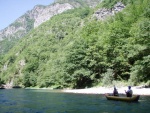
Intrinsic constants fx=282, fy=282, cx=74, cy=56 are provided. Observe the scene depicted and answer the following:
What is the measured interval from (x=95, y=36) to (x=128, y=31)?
14989 millimetres

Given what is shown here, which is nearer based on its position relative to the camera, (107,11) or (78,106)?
(78,106)

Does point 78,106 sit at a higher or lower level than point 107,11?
lower

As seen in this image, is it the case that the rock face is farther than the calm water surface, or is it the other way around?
the rock face

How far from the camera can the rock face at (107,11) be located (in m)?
148

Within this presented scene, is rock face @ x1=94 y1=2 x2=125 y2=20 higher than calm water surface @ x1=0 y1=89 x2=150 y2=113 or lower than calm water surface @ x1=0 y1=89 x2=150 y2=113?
higher

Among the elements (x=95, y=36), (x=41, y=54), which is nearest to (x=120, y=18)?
(x=95, y=36)

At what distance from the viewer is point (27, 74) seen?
500 feet

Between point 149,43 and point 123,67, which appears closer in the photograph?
point 149,43

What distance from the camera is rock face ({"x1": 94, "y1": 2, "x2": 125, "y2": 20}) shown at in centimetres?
14841

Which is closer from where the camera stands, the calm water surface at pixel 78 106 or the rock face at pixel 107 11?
the calm water surface at pixel 78 106

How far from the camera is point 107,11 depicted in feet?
506

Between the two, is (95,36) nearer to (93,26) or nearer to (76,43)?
(76,43)

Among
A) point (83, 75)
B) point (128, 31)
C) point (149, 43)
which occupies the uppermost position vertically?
point (128, 31)

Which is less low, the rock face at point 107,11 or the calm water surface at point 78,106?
the rock face at point 107,11
